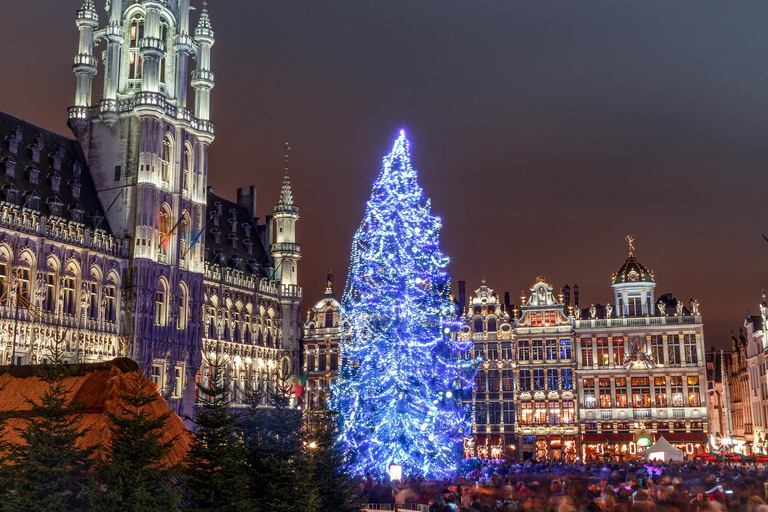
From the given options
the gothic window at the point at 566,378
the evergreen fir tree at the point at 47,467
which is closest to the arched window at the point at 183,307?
the gothic window at the point at 566,378

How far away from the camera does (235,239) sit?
197ft

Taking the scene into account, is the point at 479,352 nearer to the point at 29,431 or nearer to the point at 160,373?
the point at 160,373

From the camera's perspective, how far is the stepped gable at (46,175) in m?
41.2

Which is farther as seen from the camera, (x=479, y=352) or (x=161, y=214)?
(x=479, y=352)

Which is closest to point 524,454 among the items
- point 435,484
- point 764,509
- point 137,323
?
point 137,323

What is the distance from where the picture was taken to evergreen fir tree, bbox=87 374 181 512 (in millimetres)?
11742

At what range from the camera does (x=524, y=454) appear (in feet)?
210

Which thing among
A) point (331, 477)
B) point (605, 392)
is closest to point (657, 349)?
point (605, 392)

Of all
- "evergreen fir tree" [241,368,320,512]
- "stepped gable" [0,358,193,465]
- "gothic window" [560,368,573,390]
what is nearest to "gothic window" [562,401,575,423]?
"gothic window" [560,368,573,390]

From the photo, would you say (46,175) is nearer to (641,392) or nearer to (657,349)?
(641,392)

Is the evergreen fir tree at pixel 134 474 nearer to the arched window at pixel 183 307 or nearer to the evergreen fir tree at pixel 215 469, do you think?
the evergreen fir tree at pixel 215 469

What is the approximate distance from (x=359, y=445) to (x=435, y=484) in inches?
222

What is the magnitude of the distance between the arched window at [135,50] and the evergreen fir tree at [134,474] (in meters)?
40.0

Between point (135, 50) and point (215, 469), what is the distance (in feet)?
134
